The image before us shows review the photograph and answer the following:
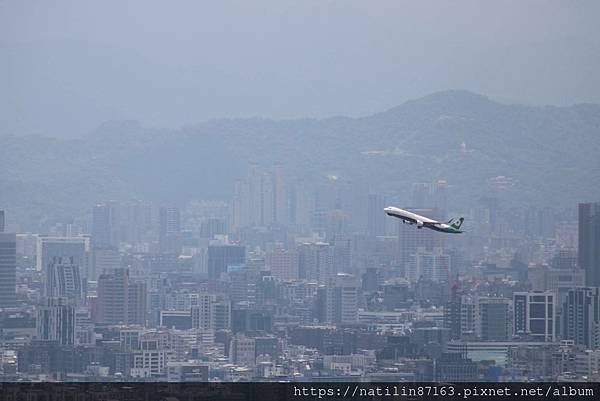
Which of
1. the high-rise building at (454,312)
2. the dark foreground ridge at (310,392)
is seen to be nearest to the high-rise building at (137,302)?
the high-rise building at (454,312)

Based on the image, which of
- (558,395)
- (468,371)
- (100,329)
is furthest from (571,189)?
(558,395)

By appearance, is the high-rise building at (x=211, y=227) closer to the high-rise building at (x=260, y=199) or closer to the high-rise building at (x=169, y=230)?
the high-rise building at (x=260, y=199)

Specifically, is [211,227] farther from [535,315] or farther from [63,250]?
[535,315]

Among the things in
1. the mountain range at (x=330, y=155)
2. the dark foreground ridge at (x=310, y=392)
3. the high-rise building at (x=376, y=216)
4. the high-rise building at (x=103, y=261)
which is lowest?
the dark foreground ridge at (x=310, y=392)

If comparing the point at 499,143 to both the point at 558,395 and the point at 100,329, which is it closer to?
the point at 100,329

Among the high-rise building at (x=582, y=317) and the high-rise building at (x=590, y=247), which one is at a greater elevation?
the high-rise building at (x=590, y=247)

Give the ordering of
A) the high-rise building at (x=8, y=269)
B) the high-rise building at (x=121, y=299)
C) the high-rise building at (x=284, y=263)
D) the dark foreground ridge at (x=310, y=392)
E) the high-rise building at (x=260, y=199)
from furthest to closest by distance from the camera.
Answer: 1. the high-rise building at (x=260, y=199)
2. the high-rise building at (x=284, y=263)
3. the high-rise building at (x=8, y=269)
4. the high-rise building at (x=121, y=299)
5. the dark foreground ridge at (x=310, y=392)
